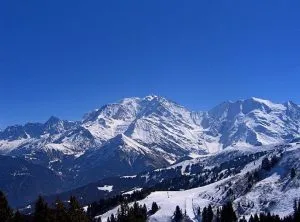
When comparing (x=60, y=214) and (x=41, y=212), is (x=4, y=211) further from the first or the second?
(x=41, y=212)

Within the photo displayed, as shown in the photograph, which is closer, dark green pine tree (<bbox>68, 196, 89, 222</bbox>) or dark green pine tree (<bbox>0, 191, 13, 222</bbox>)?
dark green pine tree (<bbox>0, 191, 13, 222</bbox>)

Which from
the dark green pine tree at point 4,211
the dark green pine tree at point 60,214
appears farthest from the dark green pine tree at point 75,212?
the dark green pine tree at point 4,211

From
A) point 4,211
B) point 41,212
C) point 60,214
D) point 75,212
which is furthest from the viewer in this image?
point 41,212

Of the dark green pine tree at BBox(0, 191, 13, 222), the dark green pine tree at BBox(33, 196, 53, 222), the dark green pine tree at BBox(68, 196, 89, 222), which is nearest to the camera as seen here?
the dark green pine tree at BBox(0, 191, 13, 222)

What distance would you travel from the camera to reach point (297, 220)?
5202 inches

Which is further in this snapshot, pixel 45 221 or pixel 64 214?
pixel 45 221

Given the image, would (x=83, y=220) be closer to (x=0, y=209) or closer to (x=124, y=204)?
(x=0, y=209)

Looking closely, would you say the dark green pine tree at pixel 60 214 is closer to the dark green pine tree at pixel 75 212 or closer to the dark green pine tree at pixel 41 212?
the dark green pine tree at pixel 75 212

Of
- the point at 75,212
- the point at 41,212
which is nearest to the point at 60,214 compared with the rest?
the point at 75,212

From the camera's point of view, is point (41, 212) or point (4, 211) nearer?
point (4, 211)

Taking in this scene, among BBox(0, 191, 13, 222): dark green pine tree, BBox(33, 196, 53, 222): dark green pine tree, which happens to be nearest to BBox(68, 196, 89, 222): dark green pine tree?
BBox(33, 196, 53, 222): dark green pine tree

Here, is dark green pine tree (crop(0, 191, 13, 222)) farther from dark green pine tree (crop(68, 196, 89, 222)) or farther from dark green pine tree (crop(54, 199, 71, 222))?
dark green pine tree (crop(68, 196, 89, 222))

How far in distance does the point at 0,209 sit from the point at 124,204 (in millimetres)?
26454

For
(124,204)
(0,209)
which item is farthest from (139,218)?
(0,209)
